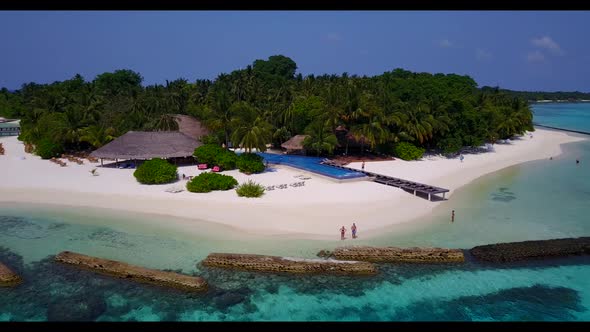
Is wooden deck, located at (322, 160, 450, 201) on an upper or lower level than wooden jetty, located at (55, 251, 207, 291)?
upper

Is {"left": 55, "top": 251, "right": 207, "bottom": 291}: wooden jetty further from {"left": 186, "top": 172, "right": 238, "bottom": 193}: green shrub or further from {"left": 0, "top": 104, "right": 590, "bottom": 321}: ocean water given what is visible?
{"left": 186, "top": 172, "right": 238, "bottom": 193}: green shrub

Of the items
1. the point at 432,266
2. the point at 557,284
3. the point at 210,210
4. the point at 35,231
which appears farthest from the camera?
the point at 210,210

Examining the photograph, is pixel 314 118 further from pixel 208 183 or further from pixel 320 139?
pixel 208 183

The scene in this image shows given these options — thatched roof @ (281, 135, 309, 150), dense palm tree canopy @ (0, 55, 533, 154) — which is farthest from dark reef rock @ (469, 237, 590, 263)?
thatched roof @ (281, 135, 309, 150)

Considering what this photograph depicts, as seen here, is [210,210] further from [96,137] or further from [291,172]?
[96,137]

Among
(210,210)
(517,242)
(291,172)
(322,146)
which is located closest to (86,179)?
(210,210)

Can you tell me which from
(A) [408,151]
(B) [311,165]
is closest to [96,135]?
(B) [311,165]

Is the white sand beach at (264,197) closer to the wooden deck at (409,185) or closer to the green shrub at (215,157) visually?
the wooden deck at (409,185)
